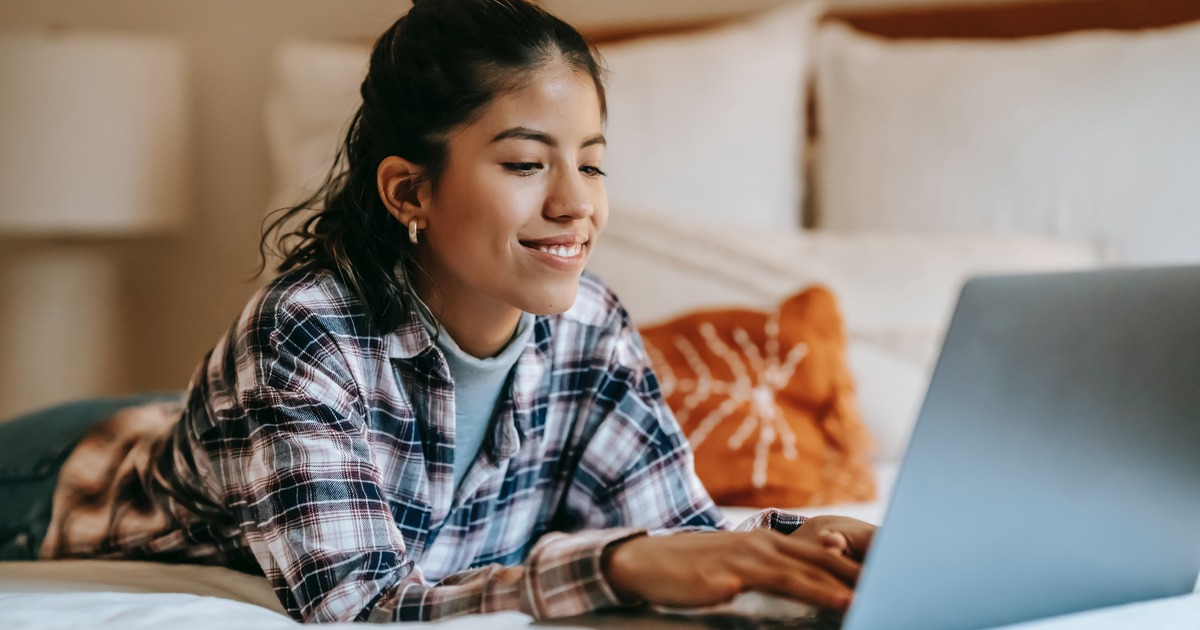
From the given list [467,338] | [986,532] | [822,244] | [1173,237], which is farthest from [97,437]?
[1173,237]

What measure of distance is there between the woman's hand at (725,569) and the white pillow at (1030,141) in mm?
1279

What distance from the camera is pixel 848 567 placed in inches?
26.9

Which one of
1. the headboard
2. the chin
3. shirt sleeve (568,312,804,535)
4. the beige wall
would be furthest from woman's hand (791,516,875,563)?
the beige wall

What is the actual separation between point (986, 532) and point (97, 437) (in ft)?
3.92

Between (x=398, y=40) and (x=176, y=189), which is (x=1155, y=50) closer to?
(x=398, y=40)

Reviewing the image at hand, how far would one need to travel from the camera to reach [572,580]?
746 millimetres

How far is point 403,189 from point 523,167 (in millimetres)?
129

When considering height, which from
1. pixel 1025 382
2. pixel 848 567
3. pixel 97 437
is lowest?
pixel 97 437

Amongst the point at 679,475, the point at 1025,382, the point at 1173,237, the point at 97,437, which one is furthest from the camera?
the point at 1173,237

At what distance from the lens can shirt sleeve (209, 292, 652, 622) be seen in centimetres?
77

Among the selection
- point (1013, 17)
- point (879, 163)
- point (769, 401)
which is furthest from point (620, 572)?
point (1013, 17)

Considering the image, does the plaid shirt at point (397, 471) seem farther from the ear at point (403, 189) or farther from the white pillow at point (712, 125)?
the white pillow at point (712, 125)

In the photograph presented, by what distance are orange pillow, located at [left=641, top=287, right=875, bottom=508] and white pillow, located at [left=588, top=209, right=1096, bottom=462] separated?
0.48 feet

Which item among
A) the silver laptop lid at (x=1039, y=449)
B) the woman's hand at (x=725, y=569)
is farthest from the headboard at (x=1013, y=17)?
the woman's hand at (x=725, y=569)
